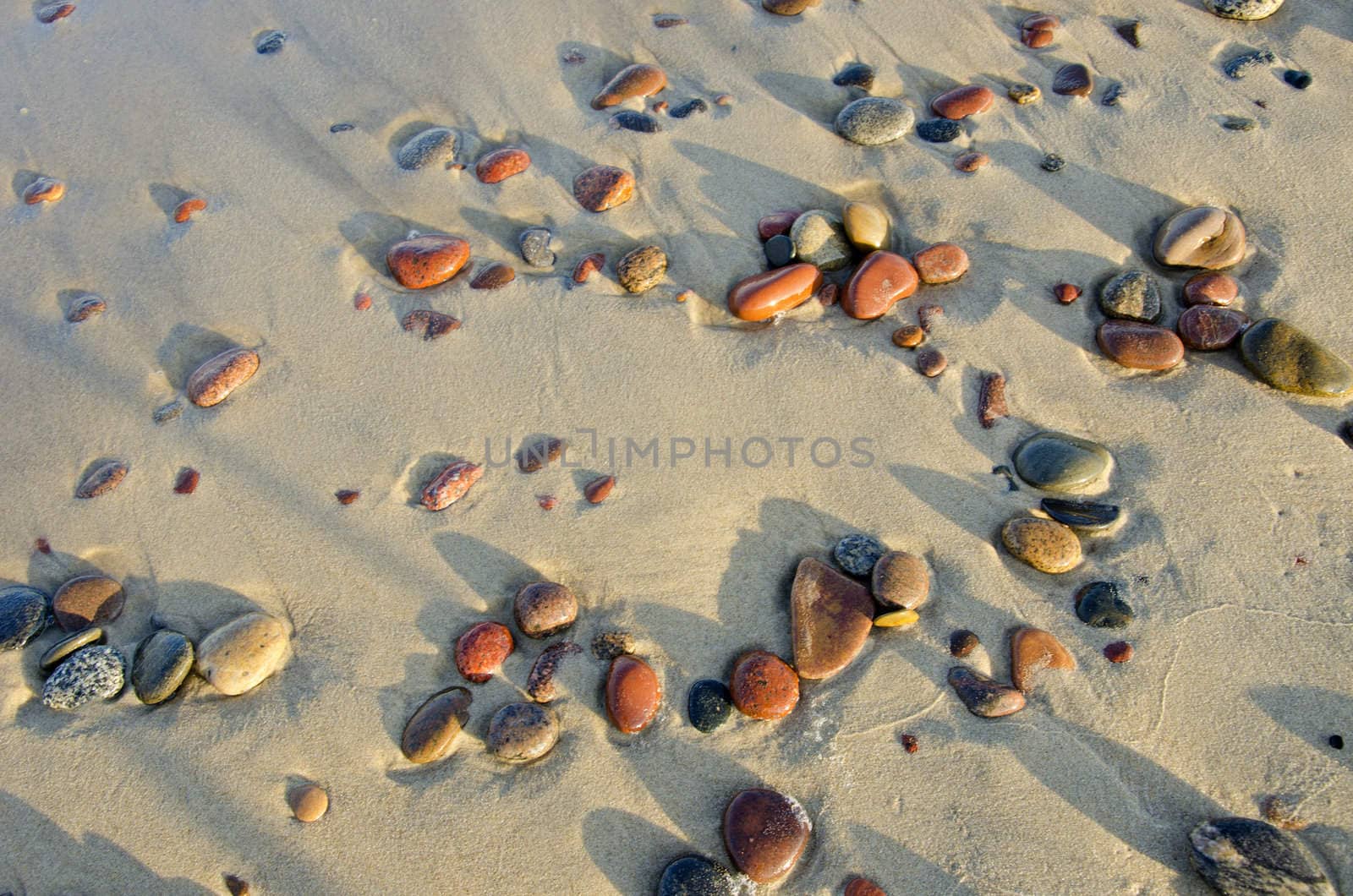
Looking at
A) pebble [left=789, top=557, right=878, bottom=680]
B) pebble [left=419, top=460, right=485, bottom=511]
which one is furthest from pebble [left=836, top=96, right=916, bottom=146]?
pebble [left=419, top=460, right=485, bottom=511]

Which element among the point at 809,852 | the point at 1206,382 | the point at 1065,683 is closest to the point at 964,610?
the point at 1065,683

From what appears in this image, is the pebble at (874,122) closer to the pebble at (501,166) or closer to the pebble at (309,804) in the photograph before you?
the pebble at (501,166)

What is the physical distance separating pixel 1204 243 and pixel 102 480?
3.97 m

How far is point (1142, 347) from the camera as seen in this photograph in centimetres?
273

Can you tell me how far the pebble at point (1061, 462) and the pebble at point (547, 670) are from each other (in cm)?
152

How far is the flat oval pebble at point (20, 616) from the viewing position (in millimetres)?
2443

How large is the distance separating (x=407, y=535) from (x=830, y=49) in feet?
9.14

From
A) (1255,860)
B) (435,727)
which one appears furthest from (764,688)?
(1255,860)

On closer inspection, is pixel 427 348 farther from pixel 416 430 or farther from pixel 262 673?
pixel 262 673

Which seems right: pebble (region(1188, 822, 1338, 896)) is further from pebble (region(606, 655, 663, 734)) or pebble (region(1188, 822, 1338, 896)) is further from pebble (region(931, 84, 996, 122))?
pebble (region(931, 84, 996, 122))

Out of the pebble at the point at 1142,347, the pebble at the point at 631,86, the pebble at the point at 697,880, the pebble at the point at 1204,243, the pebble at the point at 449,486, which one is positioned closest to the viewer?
the pebble at the point at 697,880

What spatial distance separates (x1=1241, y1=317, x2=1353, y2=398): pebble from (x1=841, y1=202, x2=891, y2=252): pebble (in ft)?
4.17

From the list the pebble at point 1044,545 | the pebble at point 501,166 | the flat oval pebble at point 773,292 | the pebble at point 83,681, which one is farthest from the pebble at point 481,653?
the pebble at point 501,166

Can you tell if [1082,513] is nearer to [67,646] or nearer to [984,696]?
[984,696]
